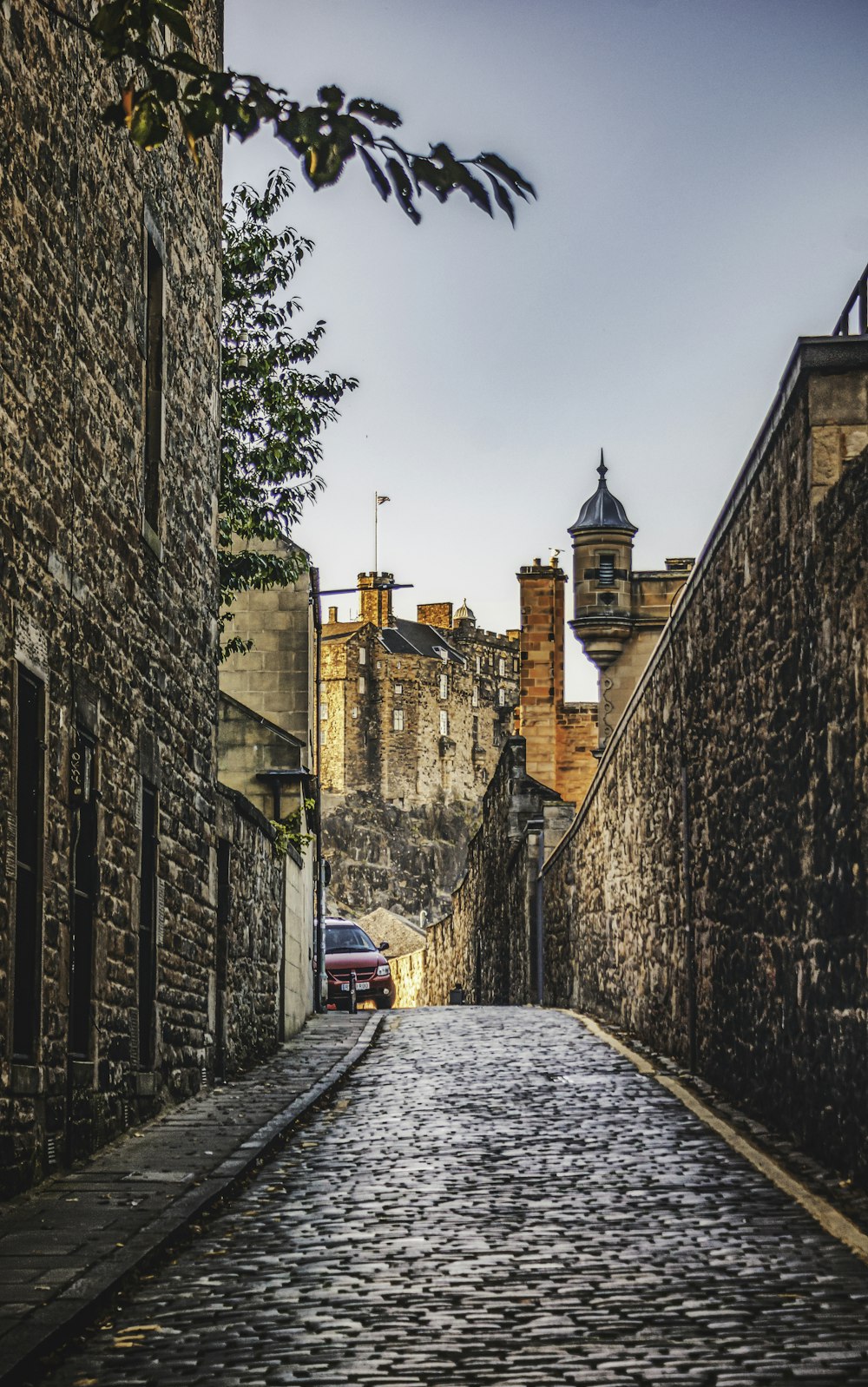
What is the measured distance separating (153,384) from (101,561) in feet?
8.16

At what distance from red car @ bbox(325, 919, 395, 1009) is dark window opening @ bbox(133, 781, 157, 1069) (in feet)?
59.6

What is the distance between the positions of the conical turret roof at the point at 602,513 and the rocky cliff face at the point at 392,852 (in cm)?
7058

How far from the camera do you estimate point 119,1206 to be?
8117 millimetres

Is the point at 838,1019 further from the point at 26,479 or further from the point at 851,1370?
the point at 26,479

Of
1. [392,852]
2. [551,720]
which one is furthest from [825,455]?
[392,852]

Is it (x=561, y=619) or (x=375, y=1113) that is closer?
(x=375, y=1113)

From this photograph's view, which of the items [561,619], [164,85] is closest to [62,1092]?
[164,85]

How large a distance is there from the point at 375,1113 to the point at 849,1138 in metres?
4.12

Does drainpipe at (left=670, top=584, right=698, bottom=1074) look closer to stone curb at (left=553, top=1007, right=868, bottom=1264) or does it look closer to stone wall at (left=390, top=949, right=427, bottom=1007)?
stone curb at (left=553, top=1007, right=868, bottom=1264)

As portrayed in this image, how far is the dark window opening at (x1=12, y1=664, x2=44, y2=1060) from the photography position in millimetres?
8688

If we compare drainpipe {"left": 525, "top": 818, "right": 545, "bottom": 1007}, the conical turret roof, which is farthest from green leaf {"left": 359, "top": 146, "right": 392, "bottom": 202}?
the conical turret roof

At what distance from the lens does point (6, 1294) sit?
6.15 metres

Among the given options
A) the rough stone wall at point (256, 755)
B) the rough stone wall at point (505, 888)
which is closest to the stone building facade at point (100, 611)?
the rough stone wall at point (256, 755)

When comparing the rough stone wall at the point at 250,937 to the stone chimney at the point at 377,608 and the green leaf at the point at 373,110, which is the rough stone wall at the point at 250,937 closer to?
the green leaf at the point at 373,110
